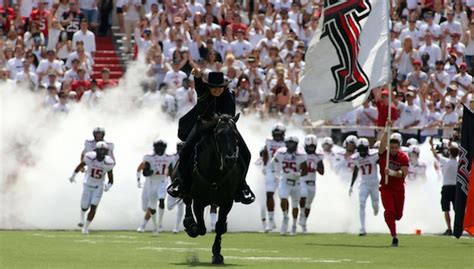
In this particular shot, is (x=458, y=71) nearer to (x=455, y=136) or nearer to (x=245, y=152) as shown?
(x=455, y=136)

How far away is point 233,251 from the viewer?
20375mm

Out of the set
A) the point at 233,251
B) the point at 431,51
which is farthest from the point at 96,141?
the point at 431,51

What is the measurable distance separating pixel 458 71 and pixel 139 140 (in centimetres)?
757

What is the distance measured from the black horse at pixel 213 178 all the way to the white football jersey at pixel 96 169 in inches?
359

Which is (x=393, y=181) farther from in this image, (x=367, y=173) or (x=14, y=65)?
(x=14, y=65)

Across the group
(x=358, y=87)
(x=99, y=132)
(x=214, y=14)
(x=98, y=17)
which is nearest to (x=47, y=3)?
(x=98, y=17)

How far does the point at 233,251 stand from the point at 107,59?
13535 millimetres

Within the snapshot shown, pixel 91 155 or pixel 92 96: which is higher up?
pixel 92 96

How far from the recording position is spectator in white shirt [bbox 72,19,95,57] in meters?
31.6

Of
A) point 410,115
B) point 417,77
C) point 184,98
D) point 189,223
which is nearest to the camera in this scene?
point 189,223

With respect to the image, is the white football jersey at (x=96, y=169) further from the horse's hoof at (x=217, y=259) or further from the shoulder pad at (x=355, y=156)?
the horse's hoof at (x=217, y=259)

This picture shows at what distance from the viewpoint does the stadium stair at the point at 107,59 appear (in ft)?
106

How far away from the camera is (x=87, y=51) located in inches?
1256

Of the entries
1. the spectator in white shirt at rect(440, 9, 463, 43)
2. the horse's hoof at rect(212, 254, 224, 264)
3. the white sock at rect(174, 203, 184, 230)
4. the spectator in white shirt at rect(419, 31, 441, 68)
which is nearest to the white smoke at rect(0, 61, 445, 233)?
the white sock at rect(174, 203, 184, 230)
